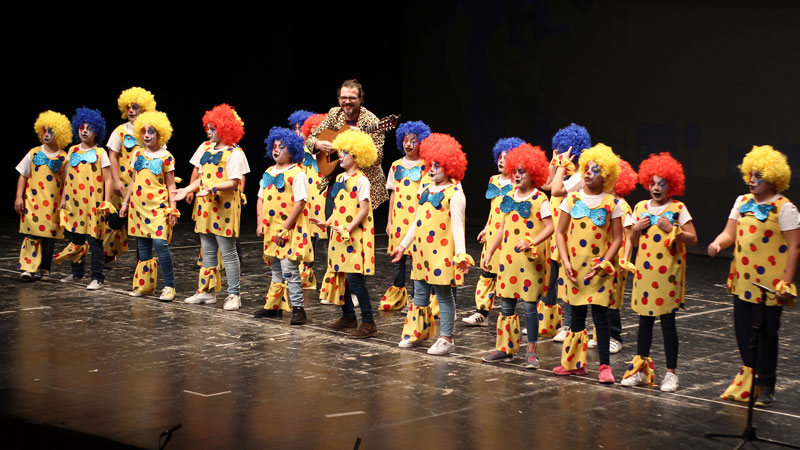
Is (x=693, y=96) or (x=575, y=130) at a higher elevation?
(x=693, y=96)

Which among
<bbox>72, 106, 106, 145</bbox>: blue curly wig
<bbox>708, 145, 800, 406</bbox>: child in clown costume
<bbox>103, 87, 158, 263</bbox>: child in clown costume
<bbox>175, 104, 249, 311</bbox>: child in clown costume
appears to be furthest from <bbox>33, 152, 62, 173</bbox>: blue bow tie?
<bbox>708, 145, 800, 406</bbox>: child in clown costume

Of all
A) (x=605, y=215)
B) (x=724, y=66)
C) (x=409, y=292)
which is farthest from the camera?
(x=724, y=66)

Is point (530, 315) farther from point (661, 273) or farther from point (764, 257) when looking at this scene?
point (764, 257)

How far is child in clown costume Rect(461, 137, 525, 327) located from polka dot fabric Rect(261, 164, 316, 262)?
123 cm

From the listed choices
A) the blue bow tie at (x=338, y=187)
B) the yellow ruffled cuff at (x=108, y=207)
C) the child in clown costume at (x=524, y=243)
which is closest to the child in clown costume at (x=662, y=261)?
the child in clown costume at (x=524, y=243)

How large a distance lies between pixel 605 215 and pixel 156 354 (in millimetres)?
2750

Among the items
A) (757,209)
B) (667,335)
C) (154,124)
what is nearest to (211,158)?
(154,124)

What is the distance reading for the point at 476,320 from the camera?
7.42 m

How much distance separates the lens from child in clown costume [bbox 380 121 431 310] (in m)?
7.48

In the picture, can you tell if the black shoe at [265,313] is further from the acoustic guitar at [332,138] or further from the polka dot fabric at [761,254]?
the polka dot fabric at [761,254]

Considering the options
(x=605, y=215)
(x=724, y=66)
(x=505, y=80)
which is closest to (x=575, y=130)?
(x=605, y=215)

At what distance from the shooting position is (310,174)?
26.8 ft

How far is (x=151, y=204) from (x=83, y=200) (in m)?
0.83

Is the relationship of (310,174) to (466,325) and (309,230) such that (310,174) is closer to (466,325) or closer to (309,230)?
(309,230)
